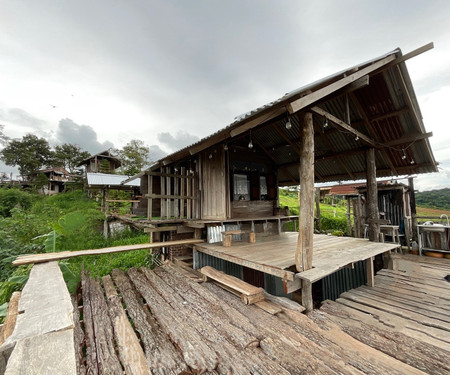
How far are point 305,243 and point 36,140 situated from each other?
151ft

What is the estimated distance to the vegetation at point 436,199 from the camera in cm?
1649

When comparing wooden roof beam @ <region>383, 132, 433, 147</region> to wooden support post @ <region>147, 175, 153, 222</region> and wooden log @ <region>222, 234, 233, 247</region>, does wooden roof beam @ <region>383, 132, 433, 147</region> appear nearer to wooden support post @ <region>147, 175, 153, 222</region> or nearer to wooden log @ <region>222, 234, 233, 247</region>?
wooden log @ <region>222, 234, 233, 247</region>

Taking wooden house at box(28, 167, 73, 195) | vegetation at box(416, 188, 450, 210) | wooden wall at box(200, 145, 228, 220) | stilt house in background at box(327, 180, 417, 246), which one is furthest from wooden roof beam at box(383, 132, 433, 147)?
wooden house at box(28, 167, 73, 195)

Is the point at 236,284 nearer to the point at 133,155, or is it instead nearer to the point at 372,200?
the point at 372,200

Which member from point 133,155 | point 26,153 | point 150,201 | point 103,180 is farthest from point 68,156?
point 150,201

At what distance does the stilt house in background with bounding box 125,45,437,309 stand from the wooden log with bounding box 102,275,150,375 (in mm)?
2405

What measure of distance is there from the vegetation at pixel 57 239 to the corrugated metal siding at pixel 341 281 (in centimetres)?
739

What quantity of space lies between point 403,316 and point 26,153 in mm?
44327

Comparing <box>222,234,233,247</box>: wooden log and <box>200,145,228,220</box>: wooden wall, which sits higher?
<box>200,145,228,220</box>: wooden wall

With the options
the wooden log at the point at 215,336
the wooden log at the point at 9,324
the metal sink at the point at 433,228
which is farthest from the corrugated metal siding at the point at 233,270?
the metal sink at the point at 433,228

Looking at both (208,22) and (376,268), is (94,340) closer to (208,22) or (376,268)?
(376,268)

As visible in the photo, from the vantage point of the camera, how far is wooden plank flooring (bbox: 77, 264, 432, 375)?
216 centimetres

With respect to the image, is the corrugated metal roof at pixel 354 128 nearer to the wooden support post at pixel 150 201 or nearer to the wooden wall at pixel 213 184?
the wooden support post at pixel 150 201

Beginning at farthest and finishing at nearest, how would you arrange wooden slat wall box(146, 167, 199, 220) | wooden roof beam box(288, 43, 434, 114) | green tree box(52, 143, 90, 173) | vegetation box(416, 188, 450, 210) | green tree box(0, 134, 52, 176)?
green tree box(52, 143, 90, 173) → green tree box(0, 134, 52, 176) → vegetation box(416, 188, 450, 210) → wooden slat wall box(146, 167, 199, 220) → wooden roof beam box(288, 43, 434, 114)
